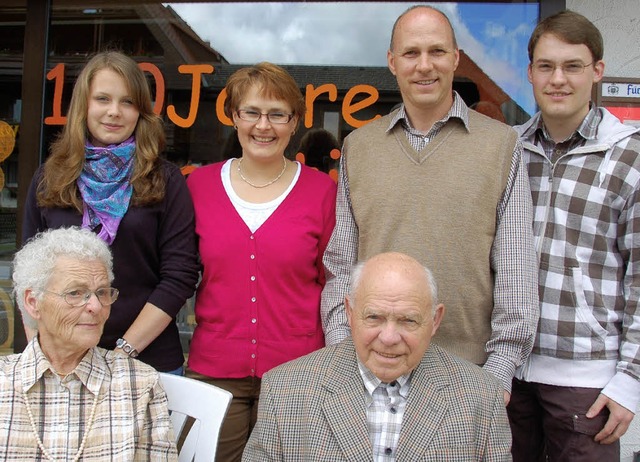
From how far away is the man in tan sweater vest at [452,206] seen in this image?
2045 millimetres

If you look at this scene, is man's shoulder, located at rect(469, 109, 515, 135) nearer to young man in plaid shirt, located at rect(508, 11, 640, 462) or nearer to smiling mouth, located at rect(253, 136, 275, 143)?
young man in plaid shirt, located at rect(508, 11, 640, 462)

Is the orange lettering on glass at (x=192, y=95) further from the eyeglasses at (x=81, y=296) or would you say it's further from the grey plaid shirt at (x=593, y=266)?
the grey plaid shirt at (x=593, y=266)

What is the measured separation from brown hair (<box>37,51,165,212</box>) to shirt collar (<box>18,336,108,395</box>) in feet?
1.84

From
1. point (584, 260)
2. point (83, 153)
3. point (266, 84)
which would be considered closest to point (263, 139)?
point (266, 84)

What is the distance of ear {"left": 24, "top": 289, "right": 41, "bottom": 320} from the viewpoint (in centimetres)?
191

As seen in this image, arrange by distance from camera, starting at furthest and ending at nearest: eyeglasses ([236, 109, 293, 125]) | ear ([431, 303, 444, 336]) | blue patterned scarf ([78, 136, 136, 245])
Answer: eyeglasses ([236, 109, 293, 125]), blue patterned scarf ([78, 136, 136, 245]), ear ([431, 303, 444, 336])

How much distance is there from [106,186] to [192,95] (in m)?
1.82

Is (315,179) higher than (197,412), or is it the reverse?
(315,179)

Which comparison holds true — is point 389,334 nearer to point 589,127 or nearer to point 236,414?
point 236,414

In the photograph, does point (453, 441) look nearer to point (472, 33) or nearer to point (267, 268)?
point (267, 268)

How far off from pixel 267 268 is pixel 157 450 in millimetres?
717

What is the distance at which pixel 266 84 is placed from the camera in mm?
2336

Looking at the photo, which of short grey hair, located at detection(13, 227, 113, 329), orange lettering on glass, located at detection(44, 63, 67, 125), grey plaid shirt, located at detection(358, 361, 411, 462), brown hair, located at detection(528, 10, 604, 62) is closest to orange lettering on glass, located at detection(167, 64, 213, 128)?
orange lettering on glass, located at detection(44, 63, 67, 125)

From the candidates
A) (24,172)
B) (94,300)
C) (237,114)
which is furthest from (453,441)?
(24,172)
